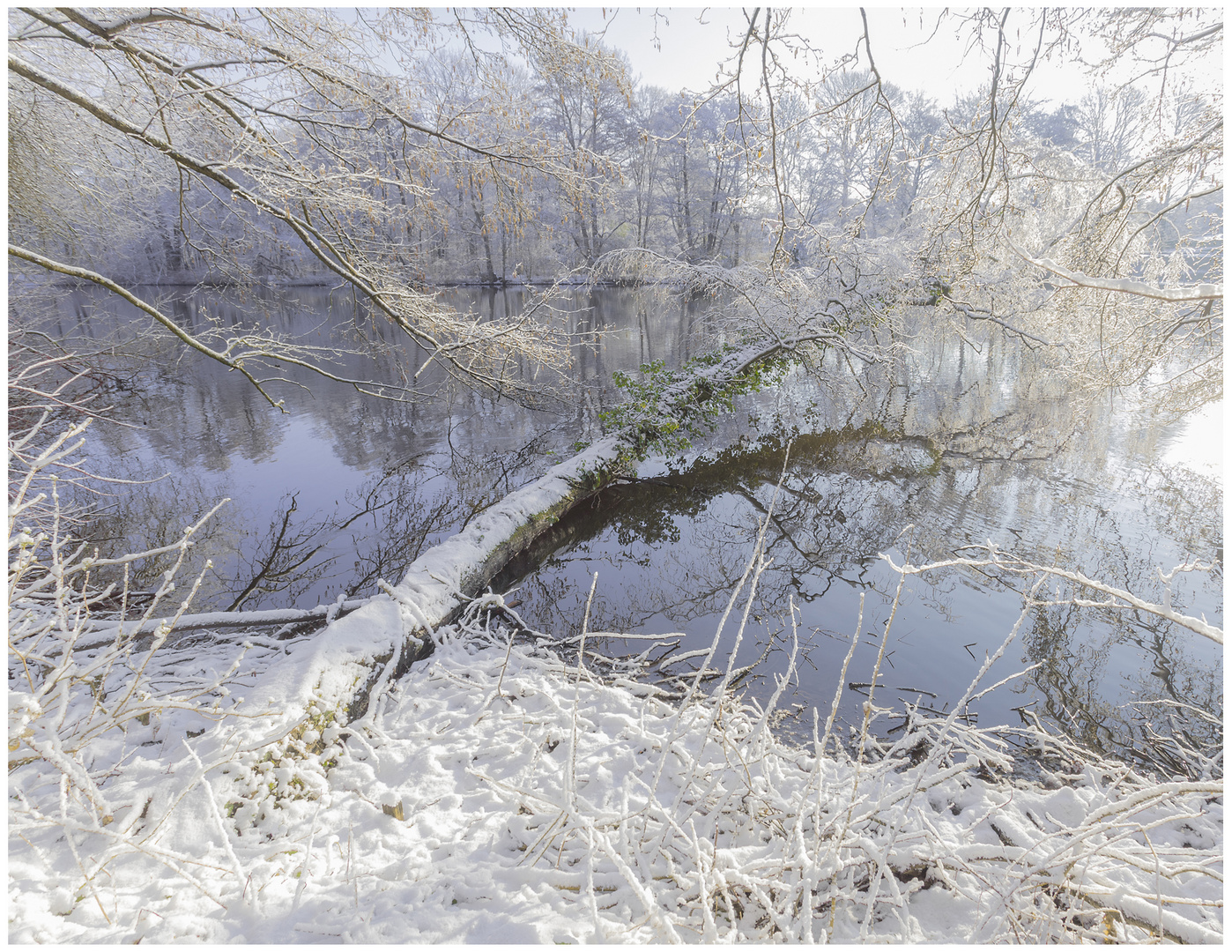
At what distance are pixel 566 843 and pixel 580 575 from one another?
3.01m

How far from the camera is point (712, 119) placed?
2348 centimetres

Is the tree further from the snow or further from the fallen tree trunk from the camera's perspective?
the fallen tree trunk

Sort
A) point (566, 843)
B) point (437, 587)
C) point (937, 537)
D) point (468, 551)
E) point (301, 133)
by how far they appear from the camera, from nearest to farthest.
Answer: point (566, 843)
point (437, 587)
point (301, 133)
point (468, 551)
point (937, 537)

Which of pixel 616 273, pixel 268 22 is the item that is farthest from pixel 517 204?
pixel 616 273

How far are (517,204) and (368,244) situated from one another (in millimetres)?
1510

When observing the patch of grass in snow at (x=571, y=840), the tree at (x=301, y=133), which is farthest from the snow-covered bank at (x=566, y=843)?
the tree at (x=301, y=133)

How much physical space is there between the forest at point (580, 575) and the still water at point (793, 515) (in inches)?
2.1

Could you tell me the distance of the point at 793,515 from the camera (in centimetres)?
610

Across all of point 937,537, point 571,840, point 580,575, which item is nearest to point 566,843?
point 571,840

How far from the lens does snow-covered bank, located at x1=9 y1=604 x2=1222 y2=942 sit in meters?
1.56

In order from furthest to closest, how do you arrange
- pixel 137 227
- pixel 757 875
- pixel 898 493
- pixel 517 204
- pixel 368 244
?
pixel 137 227, pixel 898 493, pixel 368 244, pixel 517 204, pixel 757 875

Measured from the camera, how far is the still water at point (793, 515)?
3746 mm

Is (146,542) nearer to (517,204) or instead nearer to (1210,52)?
(517,204)

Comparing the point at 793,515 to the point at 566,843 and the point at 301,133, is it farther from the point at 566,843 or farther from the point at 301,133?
the point at 301,133
